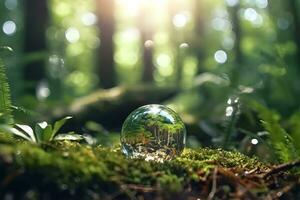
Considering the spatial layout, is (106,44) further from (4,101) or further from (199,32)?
(4,101)

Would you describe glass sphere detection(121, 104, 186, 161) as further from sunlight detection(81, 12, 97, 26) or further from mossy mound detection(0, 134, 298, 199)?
sunlight detection(81, 12, 97, 26)

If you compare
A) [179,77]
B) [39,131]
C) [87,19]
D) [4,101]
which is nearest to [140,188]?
[39,131]

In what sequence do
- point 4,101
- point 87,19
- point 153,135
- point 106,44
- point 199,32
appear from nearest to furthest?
A: point 153,135
point 4,101
point 106,44
point 199,32
point 87,19

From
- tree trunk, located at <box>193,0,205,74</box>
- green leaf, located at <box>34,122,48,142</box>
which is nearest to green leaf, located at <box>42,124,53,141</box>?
green leaf, located at <box>34,122,48,142</box>

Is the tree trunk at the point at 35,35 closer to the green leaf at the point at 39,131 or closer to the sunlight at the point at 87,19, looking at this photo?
the green leaf at the point at 39,131

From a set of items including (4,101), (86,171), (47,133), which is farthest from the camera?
(4,101)

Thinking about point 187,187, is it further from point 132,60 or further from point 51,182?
point 132,60
